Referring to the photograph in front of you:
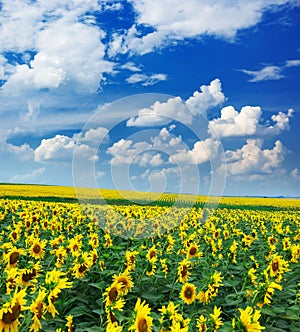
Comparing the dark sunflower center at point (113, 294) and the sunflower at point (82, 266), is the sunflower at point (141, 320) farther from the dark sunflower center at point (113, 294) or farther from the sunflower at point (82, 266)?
the sunflower at point (82, 266)

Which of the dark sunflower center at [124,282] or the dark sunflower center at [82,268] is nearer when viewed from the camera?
the dark sunflower center at [124,282]


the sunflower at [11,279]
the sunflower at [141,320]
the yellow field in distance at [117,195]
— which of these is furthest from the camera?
the yellow field in distance at [117,195]

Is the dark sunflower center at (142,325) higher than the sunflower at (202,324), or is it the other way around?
the dark sunflower center at (142,325)

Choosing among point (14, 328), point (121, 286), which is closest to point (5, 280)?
point (14, 328)

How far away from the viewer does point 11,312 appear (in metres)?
3.42

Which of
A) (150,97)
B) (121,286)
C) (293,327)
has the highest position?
(150,97)

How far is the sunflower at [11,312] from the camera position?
3406 millimetres

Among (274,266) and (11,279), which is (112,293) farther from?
(274,266)

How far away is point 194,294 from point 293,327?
111 cm

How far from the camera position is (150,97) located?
1248 cm

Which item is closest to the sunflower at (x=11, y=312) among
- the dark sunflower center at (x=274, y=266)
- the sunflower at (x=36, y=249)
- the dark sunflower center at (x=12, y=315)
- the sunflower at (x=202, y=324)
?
the dark sunflower center at (x=12, y=315)

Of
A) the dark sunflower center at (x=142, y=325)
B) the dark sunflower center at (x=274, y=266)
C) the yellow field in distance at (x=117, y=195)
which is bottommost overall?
the dark sunflower center at (x=142, y=325)

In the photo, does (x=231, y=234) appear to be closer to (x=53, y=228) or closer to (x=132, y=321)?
(x=53, y=228)

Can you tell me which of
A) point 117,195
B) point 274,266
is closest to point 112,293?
point 274,266
